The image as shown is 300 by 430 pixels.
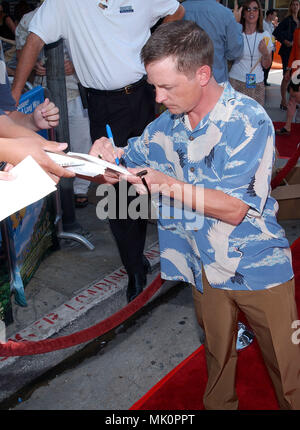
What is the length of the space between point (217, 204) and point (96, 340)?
6.04ft

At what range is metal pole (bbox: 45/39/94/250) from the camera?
4.07 m

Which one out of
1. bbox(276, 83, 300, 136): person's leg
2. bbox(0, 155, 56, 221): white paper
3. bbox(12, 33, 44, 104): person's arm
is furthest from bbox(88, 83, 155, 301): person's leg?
bbox(276, 83, 300, 136): person's leg

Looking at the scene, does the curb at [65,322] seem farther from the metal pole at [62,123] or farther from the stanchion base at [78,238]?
the metal pole at [62,123]

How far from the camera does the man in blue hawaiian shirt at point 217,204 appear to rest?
73.6 inches

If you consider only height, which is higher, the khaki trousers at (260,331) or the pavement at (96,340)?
the khaki trousers at (260,331)

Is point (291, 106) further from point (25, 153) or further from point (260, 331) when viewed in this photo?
point (25, 153)

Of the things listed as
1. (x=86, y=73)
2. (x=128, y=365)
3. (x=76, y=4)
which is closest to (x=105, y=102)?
(x=86, y=73)

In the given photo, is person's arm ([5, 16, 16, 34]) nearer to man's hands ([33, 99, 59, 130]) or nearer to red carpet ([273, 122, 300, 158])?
red carpet ([273, 122, 300, 158])

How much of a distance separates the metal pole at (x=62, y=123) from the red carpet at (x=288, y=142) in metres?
3.72

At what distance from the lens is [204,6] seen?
4.88 m

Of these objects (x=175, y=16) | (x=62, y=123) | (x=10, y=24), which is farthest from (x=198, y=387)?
(x=10, y=24)

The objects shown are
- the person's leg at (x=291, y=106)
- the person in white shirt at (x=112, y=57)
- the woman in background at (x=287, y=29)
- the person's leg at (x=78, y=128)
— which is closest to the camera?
the person in white shirt at (x=112, y=57)

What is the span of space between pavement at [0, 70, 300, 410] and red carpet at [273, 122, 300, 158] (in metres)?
3.60

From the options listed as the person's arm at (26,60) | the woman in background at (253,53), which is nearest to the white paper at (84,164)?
the person's arm at (26,60)
